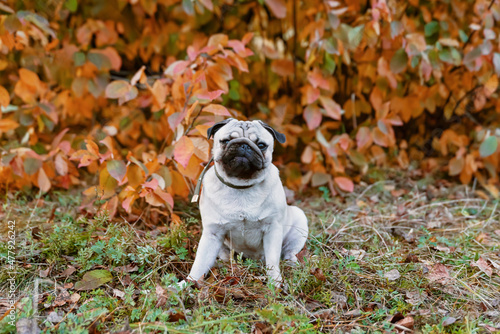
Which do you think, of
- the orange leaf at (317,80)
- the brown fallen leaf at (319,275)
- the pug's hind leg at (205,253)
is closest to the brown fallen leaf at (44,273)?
the pug's hind leg at (205,253)

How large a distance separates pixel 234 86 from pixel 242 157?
229cm

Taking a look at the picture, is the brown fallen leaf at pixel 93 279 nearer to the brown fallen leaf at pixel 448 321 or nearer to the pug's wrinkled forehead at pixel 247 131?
the pug's wrinkled forehead at pixel 247 131

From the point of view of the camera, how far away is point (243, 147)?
2.53m

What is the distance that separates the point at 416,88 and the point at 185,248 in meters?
3.50

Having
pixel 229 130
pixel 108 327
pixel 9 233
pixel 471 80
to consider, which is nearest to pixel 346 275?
pixel 229 130

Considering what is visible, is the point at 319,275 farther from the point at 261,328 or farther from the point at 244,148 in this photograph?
the point at 244,148

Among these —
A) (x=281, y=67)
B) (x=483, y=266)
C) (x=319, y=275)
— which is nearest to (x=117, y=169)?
(x=319, y=275)

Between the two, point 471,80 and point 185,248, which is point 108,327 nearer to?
point 185,248

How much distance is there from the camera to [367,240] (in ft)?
11.0

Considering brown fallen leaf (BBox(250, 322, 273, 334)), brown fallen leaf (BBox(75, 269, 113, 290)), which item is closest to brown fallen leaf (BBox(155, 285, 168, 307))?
brown fallen leaf (BBox(75, 269, 113, 290))

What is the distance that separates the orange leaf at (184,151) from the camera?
3013mm

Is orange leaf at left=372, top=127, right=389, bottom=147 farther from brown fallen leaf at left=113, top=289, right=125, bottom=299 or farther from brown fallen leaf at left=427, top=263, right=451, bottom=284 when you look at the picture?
brown fallen leaf at left=113, top=289, right=125, bottom=299

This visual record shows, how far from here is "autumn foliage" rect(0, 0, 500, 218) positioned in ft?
11.4

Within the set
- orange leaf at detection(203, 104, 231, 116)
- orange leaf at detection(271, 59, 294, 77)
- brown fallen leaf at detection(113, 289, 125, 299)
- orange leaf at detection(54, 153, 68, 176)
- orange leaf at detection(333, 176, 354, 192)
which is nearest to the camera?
brown fallen leaf at detection(113, 289, 125, 299)
